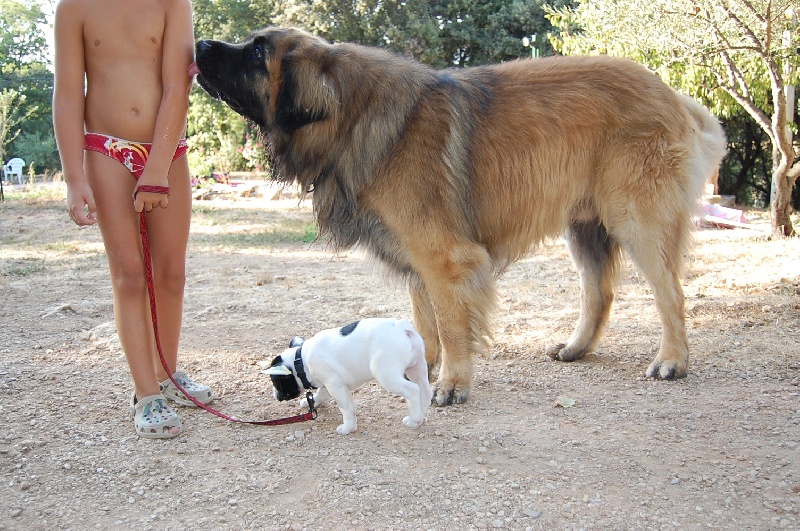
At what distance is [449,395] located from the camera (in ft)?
12.2

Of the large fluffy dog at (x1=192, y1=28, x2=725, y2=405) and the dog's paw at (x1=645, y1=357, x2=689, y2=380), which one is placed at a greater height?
the large fluffy dog at (x1=192, y1=28, x2=725, y2=405)

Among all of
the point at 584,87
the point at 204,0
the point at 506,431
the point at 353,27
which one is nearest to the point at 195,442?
the point at 506,431

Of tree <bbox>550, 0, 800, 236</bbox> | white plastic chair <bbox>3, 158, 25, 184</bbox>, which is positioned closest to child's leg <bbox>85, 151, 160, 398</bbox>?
tree <bbox>550, 0, 800, 236</bbox>

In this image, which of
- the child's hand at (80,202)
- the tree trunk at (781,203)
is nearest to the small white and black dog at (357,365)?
the child's hand at (80,202)

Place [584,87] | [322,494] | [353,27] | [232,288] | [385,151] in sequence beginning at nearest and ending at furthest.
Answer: [322,494] → [385,151] → [584,87] → [232,288] → [353,27]

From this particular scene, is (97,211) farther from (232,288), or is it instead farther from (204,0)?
(204,0)

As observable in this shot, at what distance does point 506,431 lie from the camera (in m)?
3.33

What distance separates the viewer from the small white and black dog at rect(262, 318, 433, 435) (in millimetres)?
3129

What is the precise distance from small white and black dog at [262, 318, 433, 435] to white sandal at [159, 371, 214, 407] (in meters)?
0.63

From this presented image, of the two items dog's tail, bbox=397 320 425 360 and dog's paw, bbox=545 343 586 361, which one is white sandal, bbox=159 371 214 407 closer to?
dog's tail, bbox=397 320 425 360

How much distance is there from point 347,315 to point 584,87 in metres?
2.61

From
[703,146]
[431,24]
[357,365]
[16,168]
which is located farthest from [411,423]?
[16,168]

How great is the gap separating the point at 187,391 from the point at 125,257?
0.85 meters

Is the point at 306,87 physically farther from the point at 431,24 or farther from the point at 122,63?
the point at 431,24
